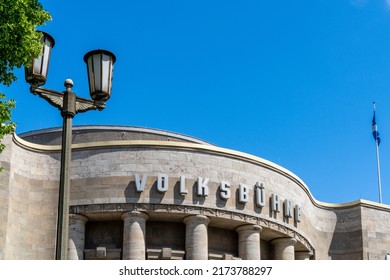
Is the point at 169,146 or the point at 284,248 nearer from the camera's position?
the point at 169,146

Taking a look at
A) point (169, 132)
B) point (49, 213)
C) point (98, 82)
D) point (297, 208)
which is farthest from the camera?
point (169, 132)

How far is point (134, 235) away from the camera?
4316 centimetres

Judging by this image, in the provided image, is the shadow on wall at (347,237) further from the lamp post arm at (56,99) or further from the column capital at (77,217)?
the lamp post arm at (56,99)

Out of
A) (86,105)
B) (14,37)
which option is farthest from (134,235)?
(86,105)

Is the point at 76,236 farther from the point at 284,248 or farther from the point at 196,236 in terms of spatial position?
the point at 284,248

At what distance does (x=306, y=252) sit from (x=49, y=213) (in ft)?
57.4

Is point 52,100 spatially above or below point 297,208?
below

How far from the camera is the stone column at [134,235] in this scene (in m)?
42.9

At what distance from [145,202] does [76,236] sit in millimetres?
4187

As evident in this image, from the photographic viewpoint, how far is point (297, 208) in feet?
161

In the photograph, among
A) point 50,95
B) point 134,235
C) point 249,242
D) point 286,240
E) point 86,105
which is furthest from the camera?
point 286,240
